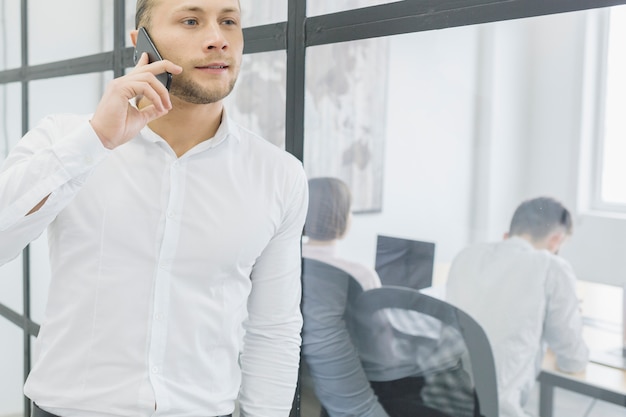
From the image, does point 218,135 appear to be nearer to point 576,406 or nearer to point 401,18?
point 401,18

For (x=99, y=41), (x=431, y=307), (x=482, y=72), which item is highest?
(x=99, y=41)

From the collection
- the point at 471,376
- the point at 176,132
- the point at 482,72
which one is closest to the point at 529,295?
the point at 471,376

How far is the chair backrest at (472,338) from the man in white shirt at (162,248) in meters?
0.30

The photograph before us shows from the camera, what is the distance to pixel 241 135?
46.4 inches

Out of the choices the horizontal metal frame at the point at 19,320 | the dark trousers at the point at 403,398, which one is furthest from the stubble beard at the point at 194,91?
the horizontal metal frame at the point at 19,320

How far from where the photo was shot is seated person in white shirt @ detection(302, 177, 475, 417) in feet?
3.77

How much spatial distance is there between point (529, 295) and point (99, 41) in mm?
1735

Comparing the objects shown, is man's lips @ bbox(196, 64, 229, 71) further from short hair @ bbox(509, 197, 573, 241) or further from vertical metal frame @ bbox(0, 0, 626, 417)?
short hair @ bbox(509, 197, 573, 241)

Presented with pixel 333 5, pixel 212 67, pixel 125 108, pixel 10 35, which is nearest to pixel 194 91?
pixel 212 67

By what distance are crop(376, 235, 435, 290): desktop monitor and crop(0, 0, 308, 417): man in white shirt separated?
237 millimetres

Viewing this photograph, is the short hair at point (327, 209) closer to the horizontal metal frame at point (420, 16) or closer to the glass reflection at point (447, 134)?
the glass reflection at point (447, 134)

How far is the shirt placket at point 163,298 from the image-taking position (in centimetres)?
105

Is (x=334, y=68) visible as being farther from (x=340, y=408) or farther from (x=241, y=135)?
(x=340, y=408)

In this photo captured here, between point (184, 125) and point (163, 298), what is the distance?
0.31 metres
